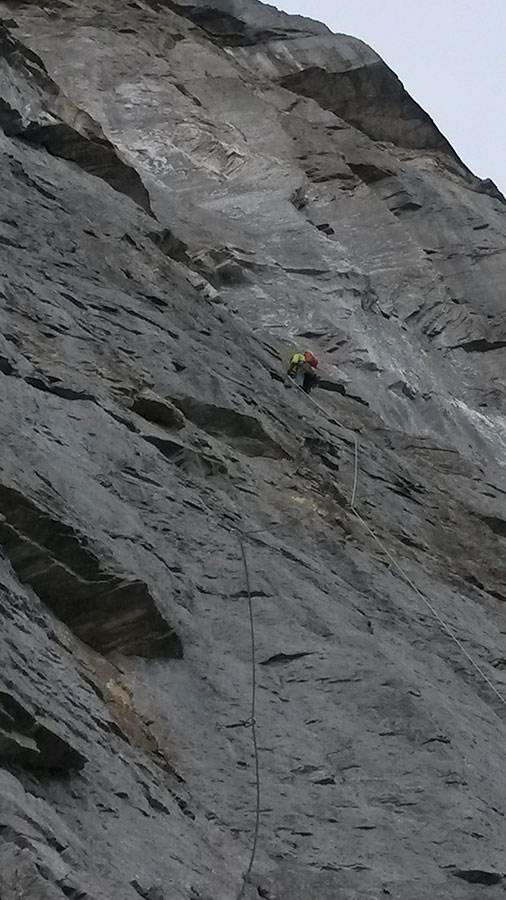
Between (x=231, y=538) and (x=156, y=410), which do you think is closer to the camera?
(x=231, y=538)

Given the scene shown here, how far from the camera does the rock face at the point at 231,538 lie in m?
7.20

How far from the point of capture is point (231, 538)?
9.96m

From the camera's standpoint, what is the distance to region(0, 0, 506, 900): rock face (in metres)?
7.20

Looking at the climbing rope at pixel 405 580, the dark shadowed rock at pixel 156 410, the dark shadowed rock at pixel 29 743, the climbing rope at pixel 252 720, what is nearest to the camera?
the dark shadowed rock at pixel 29 743

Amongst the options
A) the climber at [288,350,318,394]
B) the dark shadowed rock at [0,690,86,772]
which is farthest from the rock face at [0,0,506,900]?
the climber at [288,350,318,394]

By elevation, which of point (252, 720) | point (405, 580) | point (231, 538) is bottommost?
point (252, 720)

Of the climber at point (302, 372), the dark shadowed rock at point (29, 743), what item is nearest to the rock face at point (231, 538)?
the dark shadowed rock at point (29, 743)

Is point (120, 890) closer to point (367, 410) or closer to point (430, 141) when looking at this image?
point (367, 410)

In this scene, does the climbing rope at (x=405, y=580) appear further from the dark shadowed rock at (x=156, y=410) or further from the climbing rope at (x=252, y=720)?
the dark shadowed rock at (x=156, y=410)

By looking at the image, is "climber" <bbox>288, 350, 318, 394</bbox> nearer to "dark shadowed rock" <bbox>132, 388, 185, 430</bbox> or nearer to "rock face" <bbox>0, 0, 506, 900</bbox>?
"rock face" <bbox>0, 0, 506, 900</bbox>

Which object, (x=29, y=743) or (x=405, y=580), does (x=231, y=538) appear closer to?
(x=405, y=580)

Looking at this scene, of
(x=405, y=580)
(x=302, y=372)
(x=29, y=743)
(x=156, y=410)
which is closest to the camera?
(x=29, y=743)

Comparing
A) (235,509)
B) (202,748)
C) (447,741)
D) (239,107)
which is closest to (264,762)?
(202,748)

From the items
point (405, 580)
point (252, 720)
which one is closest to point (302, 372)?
point (405, 580)
